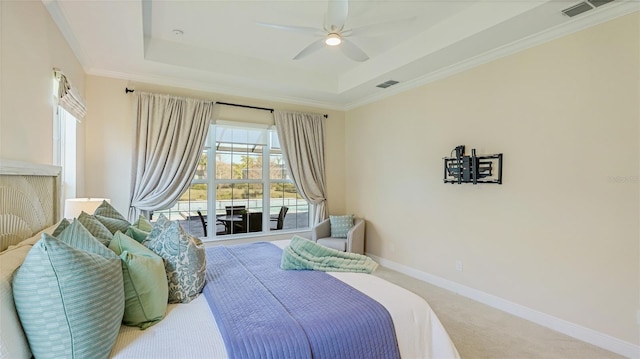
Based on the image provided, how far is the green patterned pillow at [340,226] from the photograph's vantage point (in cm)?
483

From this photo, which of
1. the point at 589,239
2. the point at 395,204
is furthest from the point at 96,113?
the point at 589,239

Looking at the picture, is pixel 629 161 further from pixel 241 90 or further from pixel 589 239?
pixel 241 90

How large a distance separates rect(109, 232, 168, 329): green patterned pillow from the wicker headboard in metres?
0.59

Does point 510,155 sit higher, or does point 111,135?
point 111,135

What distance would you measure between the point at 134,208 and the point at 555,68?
4862 mm

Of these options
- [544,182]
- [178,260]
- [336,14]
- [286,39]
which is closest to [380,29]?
[336,14]

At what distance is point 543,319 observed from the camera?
111 inches

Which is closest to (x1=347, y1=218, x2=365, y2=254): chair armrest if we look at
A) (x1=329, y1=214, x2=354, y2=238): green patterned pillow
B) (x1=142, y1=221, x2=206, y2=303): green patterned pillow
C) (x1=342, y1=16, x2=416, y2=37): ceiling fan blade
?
(x1=329, y1=214, x2=354, y2=238): green patterned pillow

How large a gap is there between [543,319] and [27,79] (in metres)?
4.46

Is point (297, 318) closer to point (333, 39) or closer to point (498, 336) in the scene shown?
point (498, 336)

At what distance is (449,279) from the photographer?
3691 mm

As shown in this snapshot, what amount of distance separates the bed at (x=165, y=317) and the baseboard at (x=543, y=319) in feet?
5.88

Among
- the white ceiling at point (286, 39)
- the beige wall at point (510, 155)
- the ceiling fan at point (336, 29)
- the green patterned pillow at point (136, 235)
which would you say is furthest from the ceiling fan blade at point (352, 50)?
the green patterned pillow at point (136, 235)

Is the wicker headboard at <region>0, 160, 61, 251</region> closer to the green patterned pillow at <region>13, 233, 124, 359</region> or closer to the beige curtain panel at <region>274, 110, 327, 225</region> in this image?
the green patterned pillow at <region>13, 233, 124, 359</region>
